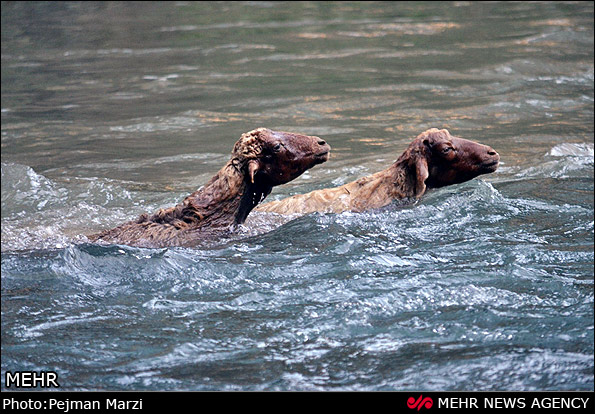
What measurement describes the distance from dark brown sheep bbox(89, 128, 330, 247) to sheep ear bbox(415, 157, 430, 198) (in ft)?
3.59

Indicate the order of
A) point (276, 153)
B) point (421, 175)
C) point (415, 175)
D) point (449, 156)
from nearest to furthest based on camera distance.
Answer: point (276, 153), point (421, 175), point (449, 156), point (415, 175)

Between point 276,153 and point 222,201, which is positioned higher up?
point 276,153

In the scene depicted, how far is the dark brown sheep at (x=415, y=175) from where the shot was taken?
856 centimetres

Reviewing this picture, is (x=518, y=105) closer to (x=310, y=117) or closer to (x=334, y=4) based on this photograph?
(x=310, y=117)

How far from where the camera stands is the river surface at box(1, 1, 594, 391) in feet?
17.4

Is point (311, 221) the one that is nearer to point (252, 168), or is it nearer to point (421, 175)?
point (252, 168)

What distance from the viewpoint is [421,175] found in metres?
8.33

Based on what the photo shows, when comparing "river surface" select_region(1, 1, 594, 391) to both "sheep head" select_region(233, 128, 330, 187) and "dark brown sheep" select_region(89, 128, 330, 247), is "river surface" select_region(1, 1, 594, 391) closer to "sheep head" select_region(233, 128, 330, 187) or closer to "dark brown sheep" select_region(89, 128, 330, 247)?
"dark brown sheep" select_region(89, 128, 330, 247)

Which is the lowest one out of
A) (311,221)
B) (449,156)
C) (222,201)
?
(311,221)
